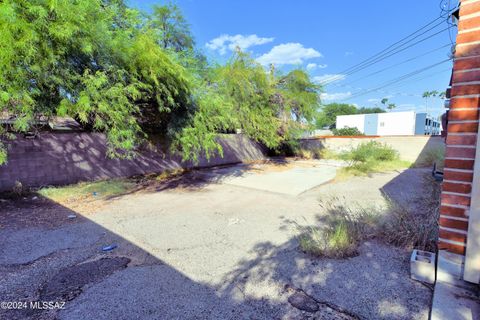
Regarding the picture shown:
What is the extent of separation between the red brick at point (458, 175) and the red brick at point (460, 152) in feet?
0.41

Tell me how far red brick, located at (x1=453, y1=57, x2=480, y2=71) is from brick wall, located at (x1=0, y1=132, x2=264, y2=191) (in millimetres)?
6628

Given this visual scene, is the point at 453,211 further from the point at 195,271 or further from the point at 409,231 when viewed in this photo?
the point at 195,271

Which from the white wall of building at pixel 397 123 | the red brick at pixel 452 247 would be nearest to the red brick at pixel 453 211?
the red brick at pixel 452 247

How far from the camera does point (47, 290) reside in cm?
225

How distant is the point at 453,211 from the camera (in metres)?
1.98

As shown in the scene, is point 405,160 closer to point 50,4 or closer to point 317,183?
point 317,183

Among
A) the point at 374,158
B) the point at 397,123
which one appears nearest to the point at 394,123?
the point at 397,123

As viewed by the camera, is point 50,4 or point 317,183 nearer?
point 50,4

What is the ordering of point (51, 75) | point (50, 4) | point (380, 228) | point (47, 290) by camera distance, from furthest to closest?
point (51, 75)
point (50, 4)
point (380, 228)
point (47, 290)

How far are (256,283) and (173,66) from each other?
4.29 m

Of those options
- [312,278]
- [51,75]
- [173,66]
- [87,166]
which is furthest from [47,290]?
[87,166]

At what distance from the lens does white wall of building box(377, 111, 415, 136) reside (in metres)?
37.2

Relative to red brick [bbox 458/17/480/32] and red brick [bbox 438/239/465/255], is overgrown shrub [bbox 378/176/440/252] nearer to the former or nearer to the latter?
red brick [bbox 438/239/465/255]

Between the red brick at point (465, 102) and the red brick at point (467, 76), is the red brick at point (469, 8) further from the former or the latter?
the red brick at point (465, 102)
